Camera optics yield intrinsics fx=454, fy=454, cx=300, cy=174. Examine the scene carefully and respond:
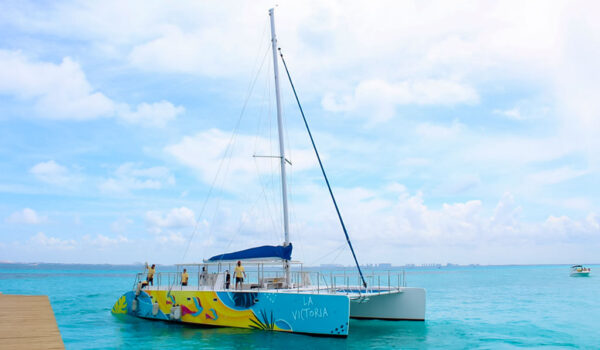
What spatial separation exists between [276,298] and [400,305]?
5.21 metres

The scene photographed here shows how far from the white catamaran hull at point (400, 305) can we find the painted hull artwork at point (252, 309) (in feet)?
11.6

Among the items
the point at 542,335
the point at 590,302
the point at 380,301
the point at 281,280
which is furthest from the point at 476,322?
the point at 590,302

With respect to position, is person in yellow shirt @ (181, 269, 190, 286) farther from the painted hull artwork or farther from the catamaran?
the painted hull artwork

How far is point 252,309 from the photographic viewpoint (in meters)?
14.7

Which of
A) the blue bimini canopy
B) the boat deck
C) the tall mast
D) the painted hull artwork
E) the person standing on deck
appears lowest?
the painted hull artwork

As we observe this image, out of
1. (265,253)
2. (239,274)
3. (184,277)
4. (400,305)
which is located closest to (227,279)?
(239,274)

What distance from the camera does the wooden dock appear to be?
23.1ft

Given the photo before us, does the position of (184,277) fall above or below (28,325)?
above

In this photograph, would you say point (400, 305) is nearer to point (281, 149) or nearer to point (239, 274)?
point (239, 274)

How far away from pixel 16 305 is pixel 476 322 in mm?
16350

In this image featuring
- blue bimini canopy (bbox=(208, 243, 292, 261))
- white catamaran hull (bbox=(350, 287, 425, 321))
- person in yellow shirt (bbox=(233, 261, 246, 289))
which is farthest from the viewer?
white catamaran hull (bbox=(350, 287, 425, 321))

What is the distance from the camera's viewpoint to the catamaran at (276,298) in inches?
530

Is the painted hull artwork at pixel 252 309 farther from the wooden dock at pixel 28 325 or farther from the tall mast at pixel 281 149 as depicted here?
the wooden dock at pixel 28 325

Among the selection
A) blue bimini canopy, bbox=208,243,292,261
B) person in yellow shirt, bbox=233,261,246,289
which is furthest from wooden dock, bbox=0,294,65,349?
blue bimini canopy, bbox=208,243,292,261
